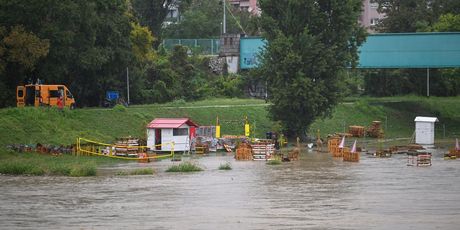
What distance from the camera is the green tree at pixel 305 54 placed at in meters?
68.8

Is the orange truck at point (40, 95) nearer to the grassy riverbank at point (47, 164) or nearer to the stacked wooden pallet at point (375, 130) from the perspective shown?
the grassy riverbank at point (47, 164)

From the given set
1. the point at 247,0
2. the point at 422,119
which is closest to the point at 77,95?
the point at 422,119

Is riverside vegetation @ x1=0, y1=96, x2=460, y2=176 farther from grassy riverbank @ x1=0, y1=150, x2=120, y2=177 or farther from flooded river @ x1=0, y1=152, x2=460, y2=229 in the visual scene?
flooded river @ x1=0, y1=152, x2=460, y2=229

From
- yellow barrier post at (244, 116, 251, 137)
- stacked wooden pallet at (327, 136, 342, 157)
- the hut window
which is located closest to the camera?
stacked wooden pallet at (327, 136, 342, 157)

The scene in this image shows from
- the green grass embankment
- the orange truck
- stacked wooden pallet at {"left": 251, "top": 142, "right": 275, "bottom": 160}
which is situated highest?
the orange truck

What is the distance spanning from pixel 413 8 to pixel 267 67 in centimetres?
4296

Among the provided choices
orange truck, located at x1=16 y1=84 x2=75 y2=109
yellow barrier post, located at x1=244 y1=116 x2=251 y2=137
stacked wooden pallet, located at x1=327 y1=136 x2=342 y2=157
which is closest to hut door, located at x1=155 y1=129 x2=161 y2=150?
orange truck, located at x1=16 y1=84 x2=75 y2=109

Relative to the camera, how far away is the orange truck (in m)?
63.5

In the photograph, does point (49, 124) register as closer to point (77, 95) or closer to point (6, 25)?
point (6, 25)

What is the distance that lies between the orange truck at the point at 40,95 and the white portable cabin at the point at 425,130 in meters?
26.4

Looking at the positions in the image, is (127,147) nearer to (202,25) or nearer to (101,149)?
(101,149)

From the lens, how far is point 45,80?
222 ft

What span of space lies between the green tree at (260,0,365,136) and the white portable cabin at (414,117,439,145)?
21.6ft

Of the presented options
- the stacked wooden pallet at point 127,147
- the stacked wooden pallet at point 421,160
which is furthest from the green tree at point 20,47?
the stacked wooden pallet at point 421,160
